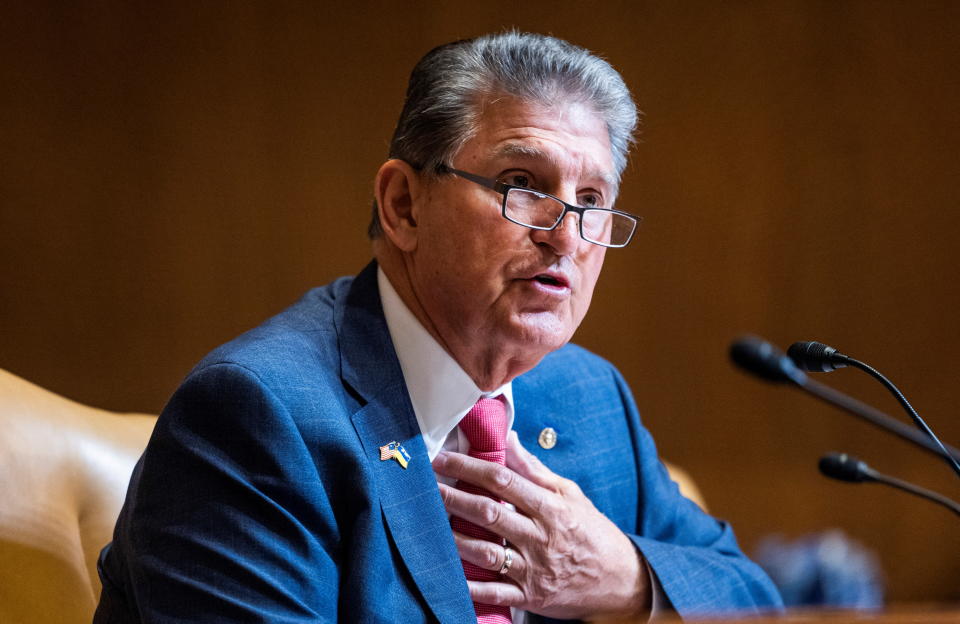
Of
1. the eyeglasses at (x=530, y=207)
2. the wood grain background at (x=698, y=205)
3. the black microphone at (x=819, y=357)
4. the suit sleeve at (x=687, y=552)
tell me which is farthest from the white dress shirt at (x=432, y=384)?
the wood grain background at (x=698, y=205)

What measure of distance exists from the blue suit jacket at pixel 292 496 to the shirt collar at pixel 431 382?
3cm

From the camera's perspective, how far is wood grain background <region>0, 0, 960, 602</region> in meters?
2.87

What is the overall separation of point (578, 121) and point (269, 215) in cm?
152

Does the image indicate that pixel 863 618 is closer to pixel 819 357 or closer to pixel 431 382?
pixel 819 357

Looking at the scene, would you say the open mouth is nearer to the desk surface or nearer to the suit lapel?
the suit lapel

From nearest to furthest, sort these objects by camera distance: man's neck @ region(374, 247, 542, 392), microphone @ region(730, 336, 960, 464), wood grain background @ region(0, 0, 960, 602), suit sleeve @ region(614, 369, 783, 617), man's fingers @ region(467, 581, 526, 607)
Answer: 1. microphone @ region(730, 336, 960, 464)
2. man's fingers @ region(467, 581, 526, 607)
3. man's neck @ region(374, 247, 542, 392)
4. suit sleeve @ region(614, 369, 783, 617)
5. wood grain background @ region(0, 0, 960, 602)

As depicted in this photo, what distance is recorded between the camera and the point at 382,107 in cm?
299

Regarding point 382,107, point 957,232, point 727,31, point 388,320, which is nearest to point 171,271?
point 382,107

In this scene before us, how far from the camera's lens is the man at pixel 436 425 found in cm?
129

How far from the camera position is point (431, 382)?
159 centimetres

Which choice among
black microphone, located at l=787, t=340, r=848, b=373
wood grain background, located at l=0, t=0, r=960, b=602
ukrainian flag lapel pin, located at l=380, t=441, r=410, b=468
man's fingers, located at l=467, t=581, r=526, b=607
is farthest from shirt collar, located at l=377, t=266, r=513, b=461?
wood grain background, located at l=0, t=0, r=960, b=602

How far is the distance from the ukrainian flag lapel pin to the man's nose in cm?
39

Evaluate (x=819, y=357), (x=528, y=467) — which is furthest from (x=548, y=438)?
(x=819, y=357)

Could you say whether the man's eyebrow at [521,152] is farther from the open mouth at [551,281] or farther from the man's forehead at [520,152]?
the open mouth at [551,281]
